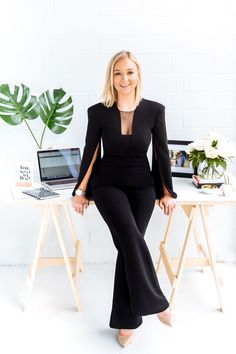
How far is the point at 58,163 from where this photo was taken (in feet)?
8.35

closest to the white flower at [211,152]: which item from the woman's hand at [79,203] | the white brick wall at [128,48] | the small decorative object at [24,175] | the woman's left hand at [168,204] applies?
the woman's left hand at [168,204]

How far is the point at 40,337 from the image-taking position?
2.15m

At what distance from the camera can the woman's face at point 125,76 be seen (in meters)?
2.22

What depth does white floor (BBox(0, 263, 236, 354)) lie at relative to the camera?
208cm

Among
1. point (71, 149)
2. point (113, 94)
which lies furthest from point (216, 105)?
point (71, 149)

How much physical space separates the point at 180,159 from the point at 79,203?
75 cm

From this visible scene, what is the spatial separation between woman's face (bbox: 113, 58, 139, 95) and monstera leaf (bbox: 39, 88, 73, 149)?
409 mm

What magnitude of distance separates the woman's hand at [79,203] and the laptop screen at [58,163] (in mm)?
341

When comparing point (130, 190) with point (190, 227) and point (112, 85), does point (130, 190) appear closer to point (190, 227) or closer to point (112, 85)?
point (190, 227)

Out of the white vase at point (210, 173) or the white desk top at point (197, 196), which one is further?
the white vase at point (210, 173)

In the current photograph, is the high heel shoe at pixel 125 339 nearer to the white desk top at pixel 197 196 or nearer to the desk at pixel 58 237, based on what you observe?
the desk at pixel 58 237

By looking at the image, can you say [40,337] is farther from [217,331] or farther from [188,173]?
[188,173]

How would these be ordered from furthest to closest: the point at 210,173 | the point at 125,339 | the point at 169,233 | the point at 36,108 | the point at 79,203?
the point at 169,233, the point at 36,108, the point at 210,173, the point at 79,203, the point at 125,339

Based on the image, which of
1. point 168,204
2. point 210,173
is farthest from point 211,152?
point 168,204
